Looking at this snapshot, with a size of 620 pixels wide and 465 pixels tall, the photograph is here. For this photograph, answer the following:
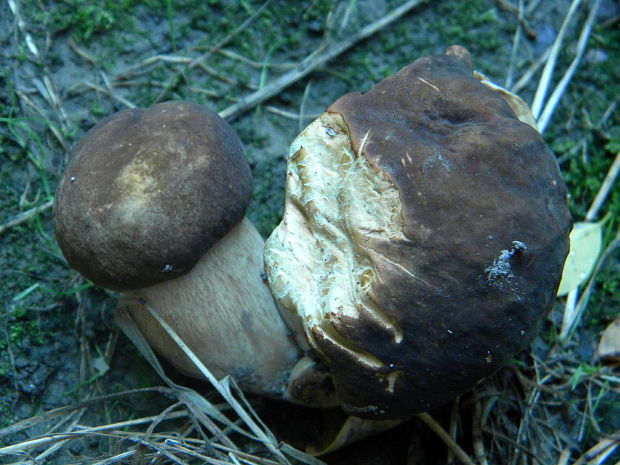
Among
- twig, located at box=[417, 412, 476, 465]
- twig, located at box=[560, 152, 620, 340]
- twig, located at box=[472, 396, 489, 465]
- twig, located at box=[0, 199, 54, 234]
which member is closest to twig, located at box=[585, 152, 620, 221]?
twig, located at box=[560, 152, 620, 340]

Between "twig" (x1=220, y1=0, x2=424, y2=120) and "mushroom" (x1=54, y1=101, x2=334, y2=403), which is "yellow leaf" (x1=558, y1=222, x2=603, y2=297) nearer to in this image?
"mushroom" (x1=54, y1=101, x2=334, y2=403)

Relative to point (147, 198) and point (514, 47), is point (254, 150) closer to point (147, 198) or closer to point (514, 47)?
point (147, 198)

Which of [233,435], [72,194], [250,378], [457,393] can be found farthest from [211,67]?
[457,393]

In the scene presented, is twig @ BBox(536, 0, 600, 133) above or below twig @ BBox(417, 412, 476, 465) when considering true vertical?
above

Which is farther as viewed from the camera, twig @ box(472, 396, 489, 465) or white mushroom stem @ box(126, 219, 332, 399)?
twig @ box(472, 396, 489, 465)

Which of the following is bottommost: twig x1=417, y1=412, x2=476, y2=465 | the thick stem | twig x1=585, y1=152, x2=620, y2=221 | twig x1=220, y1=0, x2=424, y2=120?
twig x1=417, y1=412, x2=476, y2=465

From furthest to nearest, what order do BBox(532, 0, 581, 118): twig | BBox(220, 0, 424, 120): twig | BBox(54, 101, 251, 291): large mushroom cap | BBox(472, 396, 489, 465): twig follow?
BBox(532, 0, 581, 118): twig
BBox(220, 0, 424, 120): twig
BBox(472, 396, 489, 465): twig
BBox(54, 101, 251, 291): large mushroom cap

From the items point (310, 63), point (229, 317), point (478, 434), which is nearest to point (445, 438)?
point (478, 434)
